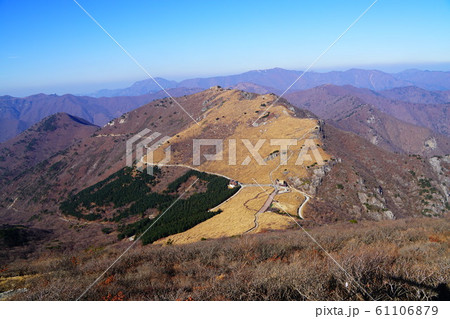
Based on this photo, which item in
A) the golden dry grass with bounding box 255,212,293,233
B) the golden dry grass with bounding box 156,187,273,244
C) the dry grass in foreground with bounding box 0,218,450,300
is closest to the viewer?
the dry grass in foreground with bounding box 0,218,450,300

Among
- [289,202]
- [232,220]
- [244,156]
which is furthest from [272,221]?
[244,156]

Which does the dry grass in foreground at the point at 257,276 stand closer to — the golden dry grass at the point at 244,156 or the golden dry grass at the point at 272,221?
the golden dry grass at the point at 272,221

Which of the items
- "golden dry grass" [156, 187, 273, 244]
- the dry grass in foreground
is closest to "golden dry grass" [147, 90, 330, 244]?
"golden dry grass" [156, 187, 273, 244]

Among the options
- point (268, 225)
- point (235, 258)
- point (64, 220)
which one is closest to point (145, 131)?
point (64, 220)

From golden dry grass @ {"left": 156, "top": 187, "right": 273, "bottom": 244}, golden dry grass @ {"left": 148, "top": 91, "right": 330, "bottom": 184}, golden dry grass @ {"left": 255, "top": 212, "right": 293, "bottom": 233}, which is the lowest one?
golden dry grass @ {"left": 156, "top": 187, "right": 273, "bottom": 244}

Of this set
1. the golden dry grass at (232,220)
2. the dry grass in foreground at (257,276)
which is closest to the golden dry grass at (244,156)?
the golden dry grass at (232,220)

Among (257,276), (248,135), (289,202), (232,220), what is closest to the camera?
(257,276)

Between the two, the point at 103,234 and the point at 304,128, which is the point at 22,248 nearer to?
the point at 103,234

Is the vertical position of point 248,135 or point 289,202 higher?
point 248,135

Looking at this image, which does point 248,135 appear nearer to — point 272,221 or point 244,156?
point 244,156

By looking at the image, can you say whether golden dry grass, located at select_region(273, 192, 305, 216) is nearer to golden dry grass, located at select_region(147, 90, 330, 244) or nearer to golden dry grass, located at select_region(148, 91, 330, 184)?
golden dry grass, located at select_region(147, 90, 330, 244)
